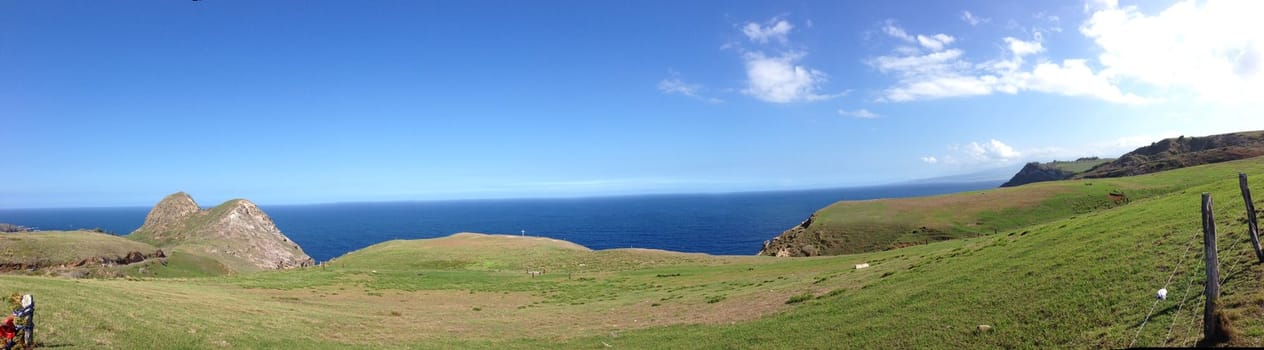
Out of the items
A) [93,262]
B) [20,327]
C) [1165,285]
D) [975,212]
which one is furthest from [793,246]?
[93,262]

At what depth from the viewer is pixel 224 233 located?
111875 mm

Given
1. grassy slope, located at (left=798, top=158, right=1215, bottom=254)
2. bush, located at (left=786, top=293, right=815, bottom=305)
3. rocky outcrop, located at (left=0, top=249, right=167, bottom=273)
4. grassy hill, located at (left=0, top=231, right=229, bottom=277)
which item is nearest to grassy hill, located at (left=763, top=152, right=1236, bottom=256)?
grassy slope, located at (left=798, top=158, right=1215, bottom=254)

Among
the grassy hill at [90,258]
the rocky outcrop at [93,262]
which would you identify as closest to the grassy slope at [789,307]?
the grassy hill at [90,258]

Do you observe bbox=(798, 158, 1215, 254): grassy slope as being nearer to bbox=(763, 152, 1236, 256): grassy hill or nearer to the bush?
bbox=(763, 152, 1236, 256): grassy hill

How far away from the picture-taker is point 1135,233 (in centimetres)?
2217

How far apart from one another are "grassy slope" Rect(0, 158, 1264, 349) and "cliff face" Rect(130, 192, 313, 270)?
6936 cm

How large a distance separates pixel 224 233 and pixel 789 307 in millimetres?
126210

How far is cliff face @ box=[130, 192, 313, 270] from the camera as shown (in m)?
104

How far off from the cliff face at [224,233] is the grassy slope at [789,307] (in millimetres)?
69361

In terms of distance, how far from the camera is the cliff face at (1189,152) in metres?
108

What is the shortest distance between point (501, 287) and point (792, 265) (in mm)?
29460

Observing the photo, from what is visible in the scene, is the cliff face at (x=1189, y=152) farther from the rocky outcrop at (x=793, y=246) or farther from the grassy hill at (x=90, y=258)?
the grassy hill at (x=90, y=258)

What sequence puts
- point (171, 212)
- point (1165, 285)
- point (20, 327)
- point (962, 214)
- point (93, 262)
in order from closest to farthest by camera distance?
1. point (1165, 285)
2. point (20, 327)
3. point (93, 262)
4. point (962, 214)
5. point (171, 212)

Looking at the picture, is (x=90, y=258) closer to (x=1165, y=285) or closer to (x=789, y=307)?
(x=789, y=307)
